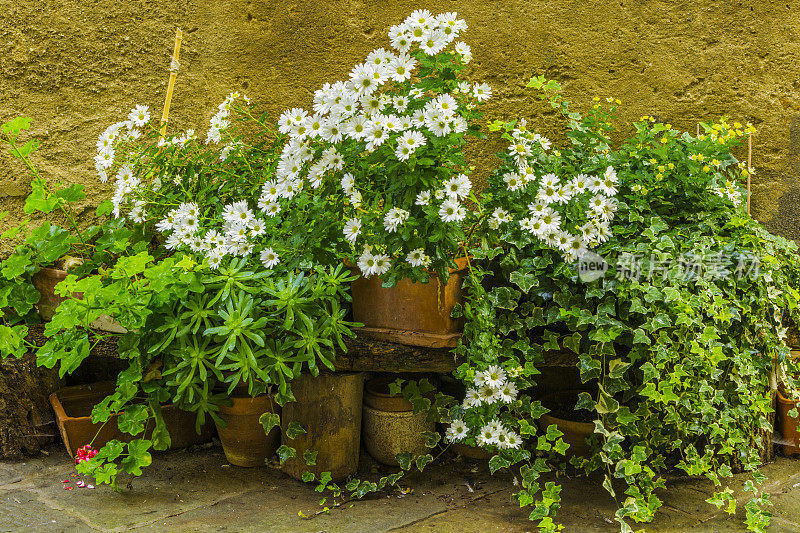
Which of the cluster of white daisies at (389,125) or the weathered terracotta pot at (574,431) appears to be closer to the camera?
the cluster of white daisies at (389,125)

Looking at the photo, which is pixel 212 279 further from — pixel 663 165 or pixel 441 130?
pixel 663 165

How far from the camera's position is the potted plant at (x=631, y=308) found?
2090 mm

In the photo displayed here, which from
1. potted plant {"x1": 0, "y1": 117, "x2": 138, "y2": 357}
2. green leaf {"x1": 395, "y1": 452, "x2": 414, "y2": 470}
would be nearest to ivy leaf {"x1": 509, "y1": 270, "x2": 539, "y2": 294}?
green leaf {"x1": 395, "y1": 452, "x2": 414, "y2": 470}

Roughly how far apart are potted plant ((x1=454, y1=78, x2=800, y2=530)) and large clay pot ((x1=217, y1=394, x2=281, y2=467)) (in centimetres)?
84


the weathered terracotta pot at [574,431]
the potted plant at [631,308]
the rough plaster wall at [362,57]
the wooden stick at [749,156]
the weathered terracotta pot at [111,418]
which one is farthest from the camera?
the rough plaster wall at [362,57]

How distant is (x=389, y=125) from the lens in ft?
6.46

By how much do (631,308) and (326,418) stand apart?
3.83 ft

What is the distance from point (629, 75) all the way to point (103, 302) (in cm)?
250

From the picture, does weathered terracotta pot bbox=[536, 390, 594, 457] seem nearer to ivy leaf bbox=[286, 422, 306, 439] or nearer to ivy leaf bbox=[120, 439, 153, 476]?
ivy leaf bbox=[286, 422, 306, 439]

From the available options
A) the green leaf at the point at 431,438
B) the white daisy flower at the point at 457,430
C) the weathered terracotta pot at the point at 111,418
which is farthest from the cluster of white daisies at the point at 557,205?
the weathered terracotta pot at the point at 111,418

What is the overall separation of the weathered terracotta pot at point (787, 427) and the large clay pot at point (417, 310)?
146 cm

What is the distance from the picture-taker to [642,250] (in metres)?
2.20

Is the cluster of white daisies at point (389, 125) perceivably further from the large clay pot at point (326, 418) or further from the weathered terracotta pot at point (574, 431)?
the weathered terracotta pot at point (574, 431)

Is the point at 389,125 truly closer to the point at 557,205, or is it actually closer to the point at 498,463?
the point at 557,205
